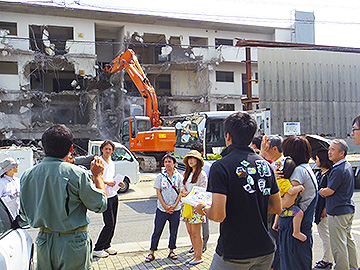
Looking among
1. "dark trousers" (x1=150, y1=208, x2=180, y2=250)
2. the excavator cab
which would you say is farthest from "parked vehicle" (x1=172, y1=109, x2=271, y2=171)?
"dark trousers" (x1=150, y1=208, x2=180, y2=250)

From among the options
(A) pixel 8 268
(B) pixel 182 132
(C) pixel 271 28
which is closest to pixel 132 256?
(A) pixel 8 268

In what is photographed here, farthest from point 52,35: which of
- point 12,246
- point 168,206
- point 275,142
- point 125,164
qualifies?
point 12,246

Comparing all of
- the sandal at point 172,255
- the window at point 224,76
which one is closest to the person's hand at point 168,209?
the sandal at point 172,255

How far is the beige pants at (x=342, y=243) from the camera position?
436cm

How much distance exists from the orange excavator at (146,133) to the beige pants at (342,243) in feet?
39.6

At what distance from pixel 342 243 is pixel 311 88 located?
13.1 metres

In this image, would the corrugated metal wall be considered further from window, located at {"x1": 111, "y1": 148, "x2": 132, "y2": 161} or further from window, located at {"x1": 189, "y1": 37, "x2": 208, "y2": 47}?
window, located at {"x1": 189, "y1": 37, "x2": 208, "y2": 47}

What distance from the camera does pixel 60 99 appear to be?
26.7 m

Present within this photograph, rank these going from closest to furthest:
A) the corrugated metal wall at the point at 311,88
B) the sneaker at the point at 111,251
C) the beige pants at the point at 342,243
Result: the beige pants at the point at 342,243 → the sneaker at the point at 111,251 → the corrugated metal wall at the point at 311,88

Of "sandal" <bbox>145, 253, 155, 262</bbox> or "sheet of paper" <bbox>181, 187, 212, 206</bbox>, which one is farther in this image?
"sandal" <bbox>145, 253, 155, 262</bbox>

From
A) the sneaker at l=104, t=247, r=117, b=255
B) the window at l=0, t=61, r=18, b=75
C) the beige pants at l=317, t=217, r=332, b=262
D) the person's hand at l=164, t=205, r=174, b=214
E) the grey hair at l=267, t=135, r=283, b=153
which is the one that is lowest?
the sneaker at l=104, t=247, r=117, b=255

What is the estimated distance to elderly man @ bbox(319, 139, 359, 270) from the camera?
437 cm

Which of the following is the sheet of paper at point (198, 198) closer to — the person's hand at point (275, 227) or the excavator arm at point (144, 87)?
the person's hand at point (275, 227)

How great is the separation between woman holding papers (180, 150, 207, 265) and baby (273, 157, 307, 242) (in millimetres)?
1609
